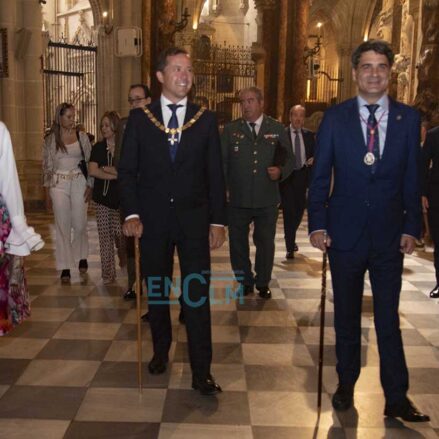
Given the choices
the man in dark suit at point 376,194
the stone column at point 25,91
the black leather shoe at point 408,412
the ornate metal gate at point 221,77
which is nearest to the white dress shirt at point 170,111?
the man in dark suit at point 376,194

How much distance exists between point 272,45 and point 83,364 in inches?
582

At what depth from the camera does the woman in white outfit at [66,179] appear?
256 inches

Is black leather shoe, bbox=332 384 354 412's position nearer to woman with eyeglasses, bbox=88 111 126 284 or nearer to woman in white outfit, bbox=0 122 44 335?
woman in white outfit, bbox=0 122 44 335

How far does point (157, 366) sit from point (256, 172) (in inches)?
96.6

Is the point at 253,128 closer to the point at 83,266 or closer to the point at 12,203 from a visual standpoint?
the point at 83,266

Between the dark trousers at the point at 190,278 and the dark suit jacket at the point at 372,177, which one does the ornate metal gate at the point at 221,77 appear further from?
the dark suit jacket at the point at 372,177

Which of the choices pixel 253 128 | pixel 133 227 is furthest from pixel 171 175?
pixel 253 128

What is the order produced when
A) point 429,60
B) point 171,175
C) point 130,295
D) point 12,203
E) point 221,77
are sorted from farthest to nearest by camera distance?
1. point 221,77
2. point 429,60
3. point 130,295
4. point 171,175
5. point 12,203

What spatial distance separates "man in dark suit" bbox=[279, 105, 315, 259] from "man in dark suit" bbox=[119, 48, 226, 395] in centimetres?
424

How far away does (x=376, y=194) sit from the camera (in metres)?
3.26

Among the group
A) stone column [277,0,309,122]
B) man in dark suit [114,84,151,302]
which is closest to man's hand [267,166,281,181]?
man in dark suit [114,84,151,302]

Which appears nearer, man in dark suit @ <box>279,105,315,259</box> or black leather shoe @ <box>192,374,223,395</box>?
black leather shoe @ <box>192,374,223,395</box>

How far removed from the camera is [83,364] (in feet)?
13.7

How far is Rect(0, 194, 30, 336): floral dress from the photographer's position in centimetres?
335
